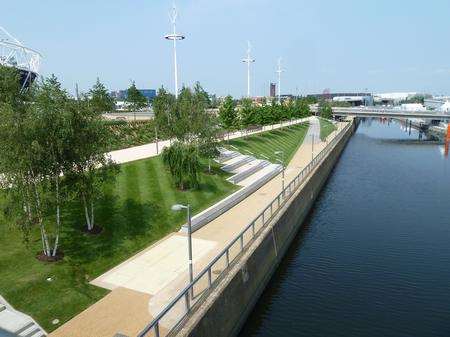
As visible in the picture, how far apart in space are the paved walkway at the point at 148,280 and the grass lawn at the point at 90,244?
0.67 metres

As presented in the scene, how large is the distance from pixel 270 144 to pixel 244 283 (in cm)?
4605

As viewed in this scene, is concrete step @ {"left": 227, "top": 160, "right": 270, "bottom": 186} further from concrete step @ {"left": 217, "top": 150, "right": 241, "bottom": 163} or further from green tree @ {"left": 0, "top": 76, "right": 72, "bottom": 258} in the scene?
green tree @ {"left": 0, "top": 76, "right": 72, "bottom": 258}

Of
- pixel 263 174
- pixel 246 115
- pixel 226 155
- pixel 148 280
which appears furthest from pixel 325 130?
pixel 148 280

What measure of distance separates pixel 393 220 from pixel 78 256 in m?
25.9

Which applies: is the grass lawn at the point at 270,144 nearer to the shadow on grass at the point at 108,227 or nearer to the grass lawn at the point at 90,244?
the grass lawn at the point at 90,244

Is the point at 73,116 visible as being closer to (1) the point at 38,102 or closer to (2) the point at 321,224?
(1) the point at 38,102

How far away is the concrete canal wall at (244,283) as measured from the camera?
1504 cm

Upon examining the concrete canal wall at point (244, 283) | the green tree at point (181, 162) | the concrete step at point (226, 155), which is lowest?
the concrete canal wall at point (244, 283)

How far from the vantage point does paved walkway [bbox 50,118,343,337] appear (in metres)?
14.9

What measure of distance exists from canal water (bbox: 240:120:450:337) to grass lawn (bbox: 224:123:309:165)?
1203 centimetres

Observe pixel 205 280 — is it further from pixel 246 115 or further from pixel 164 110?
pixel 246 115

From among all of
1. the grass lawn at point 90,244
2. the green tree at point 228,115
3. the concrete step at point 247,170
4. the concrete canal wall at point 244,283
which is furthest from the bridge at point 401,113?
the grass lawn at point 90,244

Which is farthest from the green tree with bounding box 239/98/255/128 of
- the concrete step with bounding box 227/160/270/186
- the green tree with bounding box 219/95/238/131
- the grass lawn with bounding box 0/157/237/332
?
the grass lawn with bounding box 0/157/237/332

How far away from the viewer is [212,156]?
36781 millimetres
